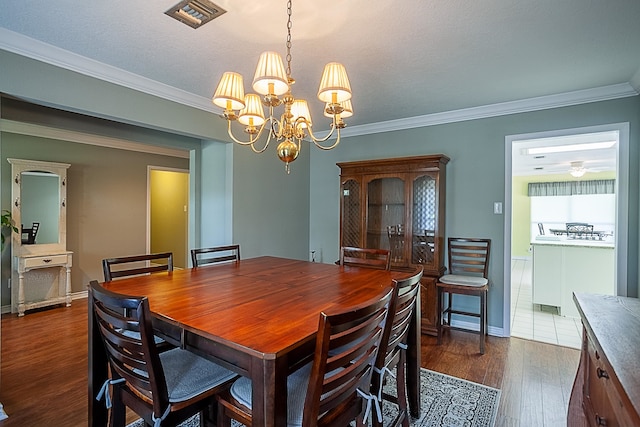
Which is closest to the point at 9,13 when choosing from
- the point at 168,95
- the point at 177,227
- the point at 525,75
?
the point at 168,95

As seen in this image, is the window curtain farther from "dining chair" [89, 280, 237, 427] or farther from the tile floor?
"dining chair" [89, 280, 237, 427]

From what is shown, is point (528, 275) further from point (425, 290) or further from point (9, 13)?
point (9, 13)

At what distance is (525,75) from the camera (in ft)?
8.48

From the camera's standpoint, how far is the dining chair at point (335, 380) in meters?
0.99

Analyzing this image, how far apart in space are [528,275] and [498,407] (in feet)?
19.0

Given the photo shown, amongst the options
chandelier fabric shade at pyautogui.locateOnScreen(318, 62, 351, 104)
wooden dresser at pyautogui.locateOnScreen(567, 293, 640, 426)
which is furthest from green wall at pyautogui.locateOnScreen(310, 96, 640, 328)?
chandelier fabric shade at pyautogui.locateOnScreen(318, 62, 351, 104)

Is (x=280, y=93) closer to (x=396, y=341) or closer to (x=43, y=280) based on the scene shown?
(x=396, y=341)

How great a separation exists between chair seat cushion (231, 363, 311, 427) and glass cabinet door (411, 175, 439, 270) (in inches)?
96.1

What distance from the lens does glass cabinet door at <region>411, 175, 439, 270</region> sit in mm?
3465

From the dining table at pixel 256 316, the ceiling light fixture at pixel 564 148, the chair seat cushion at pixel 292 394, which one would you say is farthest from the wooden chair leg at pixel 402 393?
the ceiling light fixture at pixel 564 148

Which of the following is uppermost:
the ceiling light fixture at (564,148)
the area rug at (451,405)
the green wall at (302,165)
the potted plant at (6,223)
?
the ceiling light fixture at (564,148)

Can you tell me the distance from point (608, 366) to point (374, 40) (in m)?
1.95

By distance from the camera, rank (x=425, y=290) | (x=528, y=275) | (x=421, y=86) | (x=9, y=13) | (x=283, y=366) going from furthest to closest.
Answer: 1. (x=528, y=275)
2. (x=425, y=290)
3. (x=421, y=86)
4. (x=9, y=13)
5. (x=283, y=366)

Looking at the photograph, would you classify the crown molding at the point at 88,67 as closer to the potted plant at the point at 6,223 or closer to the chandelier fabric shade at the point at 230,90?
the chandelier fabric shade at the point at 230,90
